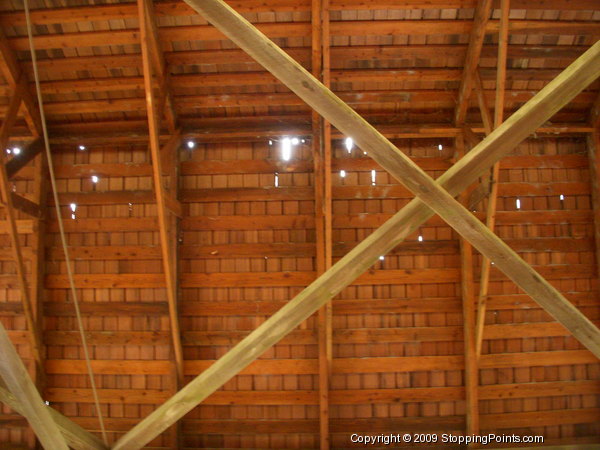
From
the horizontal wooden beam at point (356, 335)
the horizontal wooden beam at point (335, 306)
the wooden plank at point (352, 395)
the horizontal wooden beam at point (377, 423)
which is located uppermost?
the horizontal wooden beam at point (335, 306)

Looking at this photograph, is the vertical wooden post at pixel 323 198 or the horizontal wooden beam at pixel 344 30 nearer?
the vertical wooden post at pixel 323 198

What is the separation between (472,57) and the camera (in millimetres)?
4676

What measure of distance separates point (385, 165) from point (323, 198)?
261 cm

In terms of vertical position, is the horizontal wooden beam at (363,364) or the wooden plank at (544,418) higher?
the horizontal wooden beam at (363,364)

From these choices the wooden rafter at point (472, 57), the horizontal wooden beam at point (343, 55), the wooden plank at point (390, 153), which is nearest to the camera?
the wooden plank at point (390, 153)

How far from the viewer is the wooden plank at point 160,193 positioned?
4.13 metres

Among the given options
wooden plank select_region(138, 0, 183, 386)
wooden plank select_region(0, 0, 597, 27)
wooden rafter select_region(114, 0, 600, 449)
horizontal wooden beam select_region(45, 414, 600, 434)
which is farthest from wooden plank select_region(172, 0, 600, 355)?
horizontal wooden beam select_region(45, 414, 600, 434)

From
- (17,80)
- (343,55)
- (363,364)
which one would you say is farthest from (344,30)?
(363,364)

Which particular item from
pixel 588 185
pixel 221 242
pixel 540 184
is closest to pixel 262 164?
pixel 221 242

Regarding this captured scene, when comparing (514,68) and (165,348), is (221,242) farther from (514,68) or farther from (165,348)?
(514,68)

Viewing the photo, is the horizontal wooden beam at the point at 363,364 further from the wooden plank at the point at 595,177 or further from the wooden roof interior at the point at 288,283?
the wooden plank at the point at 595,177

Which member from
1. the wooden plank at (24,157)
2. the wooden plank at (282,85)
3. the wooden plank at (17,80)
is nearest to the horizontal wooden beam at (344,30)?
the wooden plank at (17,80)

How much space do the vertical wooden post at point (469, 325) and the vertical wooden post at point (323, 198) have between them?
1642 mm

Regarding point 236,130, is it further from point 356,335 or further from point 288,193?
point 356,335
